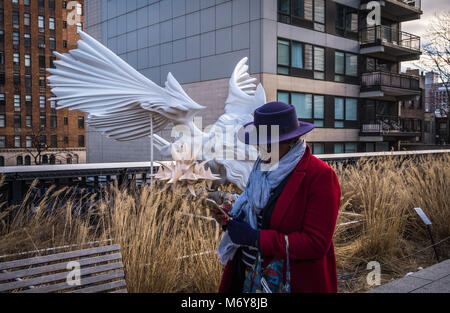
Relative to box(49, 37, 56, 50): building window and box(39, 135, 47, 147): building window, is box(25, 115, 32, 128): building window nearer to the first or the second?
box(39, 135, 47, 147): building window

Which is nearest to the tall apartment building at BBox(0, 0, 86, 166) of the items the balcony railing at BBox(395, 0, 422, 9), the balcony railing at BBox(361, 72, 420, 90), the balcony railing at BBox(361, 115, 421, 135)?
the balcony railing at BBox(361, 115, 421, 135)

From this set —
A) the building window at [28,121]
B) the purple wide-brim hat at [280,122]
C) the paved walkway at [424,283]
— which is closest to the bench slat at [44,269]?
the purple wide-brim hat at [280,122]

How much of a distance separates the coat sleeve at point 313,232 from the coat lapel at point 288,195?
6 cm

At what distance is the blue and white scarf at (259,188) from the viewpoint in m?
2.10

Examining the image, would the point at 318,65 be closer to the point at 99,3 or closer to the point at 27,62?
the point at 99,3

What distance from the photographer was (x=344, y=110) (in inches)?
839

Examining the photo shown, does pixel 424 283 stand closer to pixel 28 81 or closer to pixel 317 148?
pixel 317 148

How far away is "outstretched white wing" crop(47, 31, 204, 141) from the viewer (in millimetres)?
5465

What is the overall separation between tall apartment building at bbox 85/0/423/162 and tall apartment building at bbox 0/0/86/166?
2864 centimetres

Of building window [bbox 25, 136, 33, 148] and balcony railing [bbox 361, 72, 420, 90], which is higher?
balcony railing [bbox 361, 72, 420, 90]

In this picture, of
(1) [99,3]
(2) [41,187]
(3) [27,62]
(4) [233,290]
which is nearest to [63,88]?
(2) [41,187]

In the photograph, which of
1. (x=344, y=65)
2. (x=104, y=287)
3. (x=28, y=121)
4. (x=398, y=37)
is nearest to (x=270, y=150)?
(x=104, y=287)
